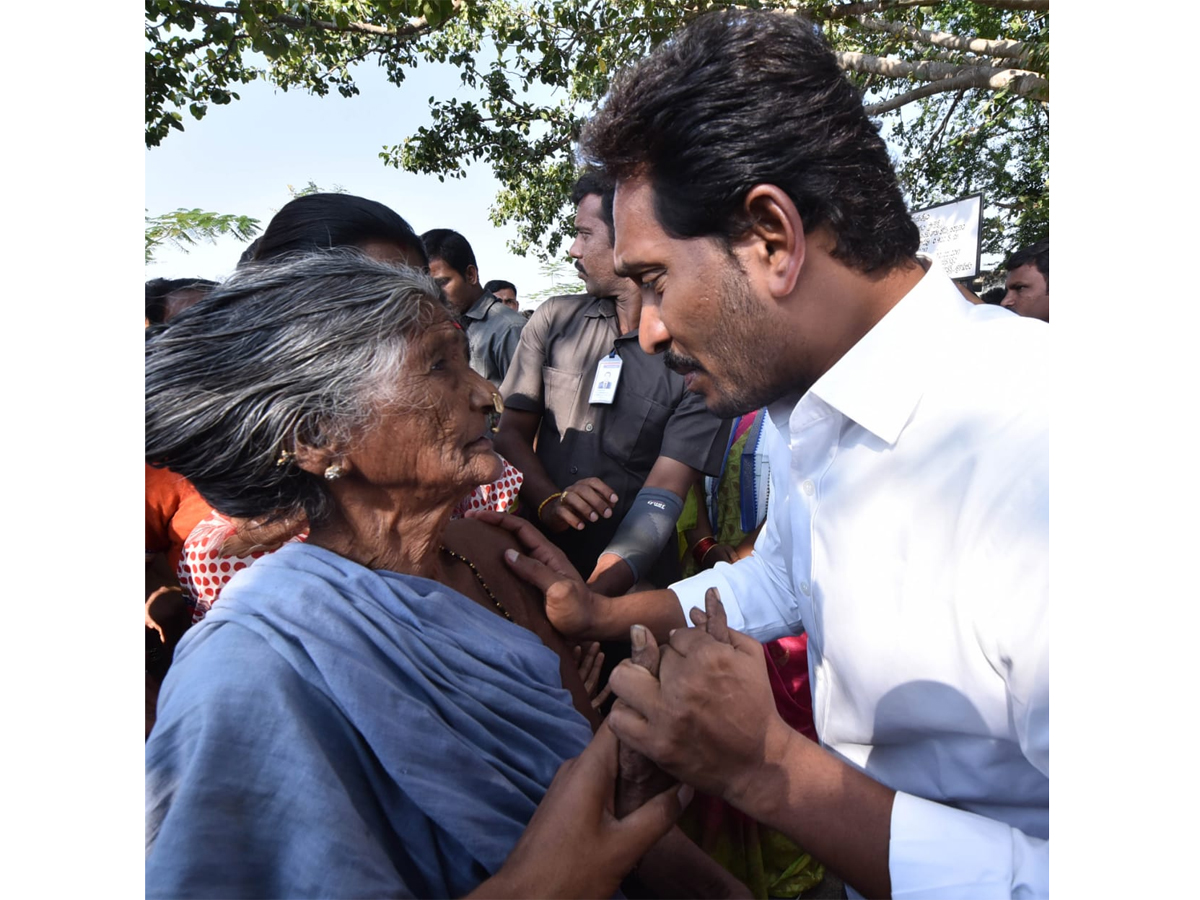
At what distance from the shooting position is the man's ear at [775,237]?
1579 mm

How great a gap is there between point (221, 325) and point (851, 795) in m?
→ 1.61

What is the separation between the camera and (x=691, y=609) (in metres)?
1.74

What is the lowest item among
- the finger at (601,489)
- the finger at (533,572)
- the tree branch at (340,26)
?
the finger at (533,572)

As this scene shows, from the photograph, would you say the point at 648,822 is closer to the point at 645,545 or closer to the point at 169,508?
the point at 645,545

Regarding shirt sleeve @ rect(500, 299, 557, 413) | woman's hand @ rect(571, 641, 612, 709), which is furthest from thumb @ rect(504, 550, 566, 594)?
shirt sleeve @ rect(500, 299, 557, 413)

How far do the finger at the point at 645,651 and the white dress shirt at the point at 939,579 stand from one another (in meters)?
0.42

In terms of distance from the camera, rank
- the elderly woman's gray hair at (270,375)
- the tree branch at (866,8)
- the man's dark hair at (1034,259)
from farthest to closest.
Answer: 1. the tree branch at (866,8)
2. the man's dark hair at (1034,259)
3. the elderly woman's gray hair at (270,375)

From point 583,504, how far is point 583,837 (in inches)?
70.7

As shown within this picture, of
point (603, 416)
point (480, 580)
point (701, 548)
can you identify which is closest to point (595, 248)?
point (603, 416)

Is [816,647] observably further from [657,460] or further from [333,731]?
[657,460]

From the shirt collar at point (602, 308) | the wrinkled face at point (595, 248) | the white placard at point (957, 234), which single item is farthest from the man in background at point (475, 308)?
the white placard at point (957, 234)

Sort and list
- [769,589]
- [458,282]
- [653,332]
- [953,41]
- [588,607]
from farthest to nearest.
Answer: [953,41] → [458,282] → [588,607] → [769,589] → [653,332]

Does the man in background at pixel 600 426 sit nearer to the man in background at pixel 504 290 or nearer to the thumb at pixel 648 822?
the thumb at pixel 648 822

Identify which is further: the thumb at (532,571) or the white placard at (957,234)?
the white placard at (957,234)
